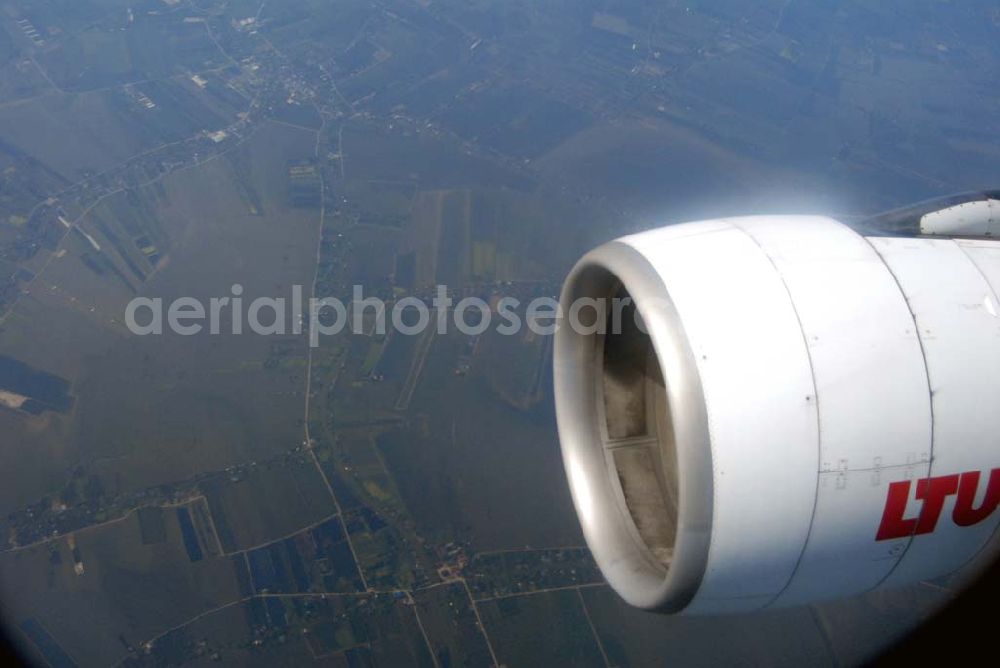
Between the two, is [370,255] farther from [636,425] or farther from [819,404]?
[819,404]

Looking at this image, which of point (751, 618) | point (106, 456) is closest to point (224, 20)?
point (106, 456)

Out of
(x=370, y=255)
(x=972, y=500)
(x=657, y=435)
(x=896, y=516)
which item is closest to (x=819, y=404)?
(x=896, y=516)

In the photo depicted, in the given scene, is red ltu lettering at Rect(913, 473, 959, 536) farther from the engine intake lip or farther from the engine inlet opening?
the engine inlet opening

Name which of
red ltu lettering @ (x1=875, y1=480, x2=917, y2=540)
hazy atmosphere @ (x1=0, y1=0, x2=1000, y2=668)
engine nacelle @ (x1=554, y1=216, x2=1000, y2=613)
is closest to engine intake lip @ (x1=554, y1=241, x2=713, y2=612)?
engine nacelle @ (x1=554, y1=216, x2=1000, y2=613)

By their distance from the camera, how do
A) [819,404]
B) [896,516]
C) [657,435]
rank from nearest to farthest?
1. [819,404]
2. [896,516]
3. [657,435]

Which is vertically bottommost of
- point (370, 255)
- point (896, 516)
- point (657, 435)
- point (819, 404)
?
point (896, 516)

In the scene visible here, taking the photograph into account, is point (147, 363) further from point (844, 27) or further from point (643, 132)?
point (844, 27)
